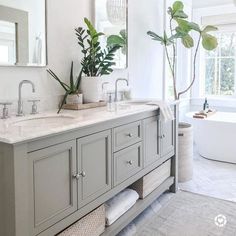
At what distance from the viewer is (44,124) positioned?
5.59ft

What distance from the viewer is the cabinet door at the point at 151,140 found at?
7.97ft

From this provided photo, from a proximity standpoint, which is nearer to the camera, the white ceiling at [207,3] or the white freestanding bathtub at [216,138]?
the white freestanding bathtub at [216,138]

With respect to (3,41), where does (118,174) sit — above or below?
below

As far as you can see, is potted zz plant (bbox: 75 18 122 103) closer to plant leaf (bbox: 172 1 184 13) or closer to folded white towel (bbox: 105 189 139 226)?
folded white towel (bbox: 105 189 139 226)

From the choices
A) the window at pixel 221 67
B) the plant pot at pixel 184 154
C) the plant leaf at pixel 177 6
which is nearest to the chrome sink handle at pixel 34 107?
the plant pot at pixel 184 154

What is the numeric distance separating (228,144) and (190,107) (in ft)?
4.63

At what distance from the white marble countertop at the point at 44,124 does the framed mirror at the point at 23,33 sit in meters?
0.38

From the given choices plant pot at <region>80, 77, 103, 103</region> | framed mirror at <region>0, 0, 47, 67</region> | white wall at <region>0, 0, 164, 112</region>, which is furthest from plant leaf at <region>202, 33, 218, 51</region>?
framed mirror at <region>0, 0, 47, 67</region>

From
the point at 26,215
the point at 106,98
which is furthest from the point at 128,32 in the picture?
the point at 26,215

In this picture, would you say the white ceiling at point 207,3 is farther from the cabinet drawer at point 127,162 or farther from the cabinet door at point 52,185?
the cabinet door at point 52,185

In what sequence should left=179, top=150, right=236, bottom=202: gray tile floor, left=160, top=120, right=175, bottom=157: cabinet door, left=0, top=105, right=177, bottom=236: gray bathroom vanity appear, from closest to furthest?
left=0, top=105, right=177, bottom=236: gray bathroom vanity
left=160, top=120, right=175, bottom=157: cabinet door
left=179, top=150, right=236, bottom=202: gray tile floor

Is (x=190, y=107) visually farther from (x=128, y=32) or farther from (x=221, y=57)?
(x=128, y=32)

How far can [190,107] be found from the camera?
5215 mm

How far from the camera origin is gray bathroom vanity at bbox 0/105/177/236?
1.32 metres
